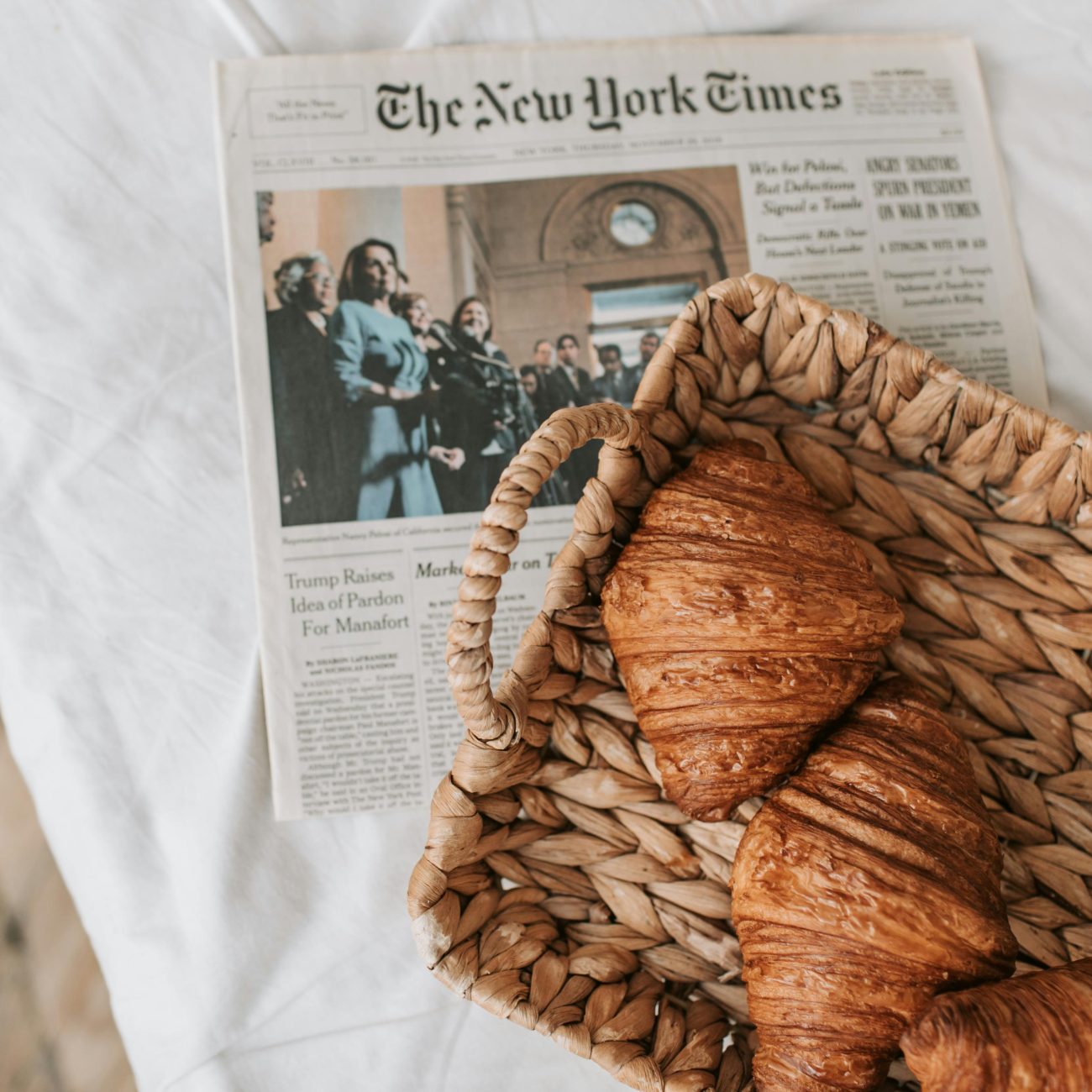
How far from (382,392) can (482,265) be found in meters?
0.09

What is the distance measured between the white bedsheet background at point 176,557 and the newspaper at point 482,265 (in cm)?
2

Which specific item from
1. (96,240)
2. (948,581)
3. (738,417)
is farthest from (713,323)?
(96,240)

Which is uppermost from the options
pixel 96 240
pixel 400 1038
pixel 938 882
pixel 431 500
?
pixel 96 240

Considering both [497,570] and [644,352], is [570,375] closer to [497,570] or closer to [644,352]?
[644,352]

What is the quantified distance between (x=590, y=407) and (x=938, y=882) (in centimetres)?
20

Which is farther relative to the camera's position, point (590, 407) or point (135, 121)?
point (135, 121)

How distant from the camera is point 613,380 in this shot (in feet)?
1.68

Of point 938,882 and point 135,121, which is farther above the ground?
point 135,121

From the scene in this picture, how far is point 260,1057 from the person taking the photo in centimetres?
48

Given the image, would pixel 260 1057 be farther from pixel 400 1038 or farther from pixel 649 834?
pixel 649 834

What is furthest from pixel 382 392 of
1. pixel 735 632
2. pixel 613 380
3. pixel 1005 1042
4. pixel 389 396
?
pixel 1005 1042

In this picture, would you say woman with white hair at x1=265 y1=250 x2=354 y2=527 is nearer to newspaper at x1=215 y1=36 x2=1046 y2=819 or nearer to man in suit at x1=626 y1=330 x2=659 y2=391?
newspaper at x1=215 y1=36 x2=1046 y2=819

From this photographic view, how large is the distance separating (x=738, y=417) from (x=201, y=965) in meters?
0.39

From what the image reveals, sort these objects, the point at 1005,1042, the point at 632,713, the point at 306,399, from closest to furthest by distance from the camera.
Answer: the point at 1005,1042, the point at 632,713, the point at 306,399
